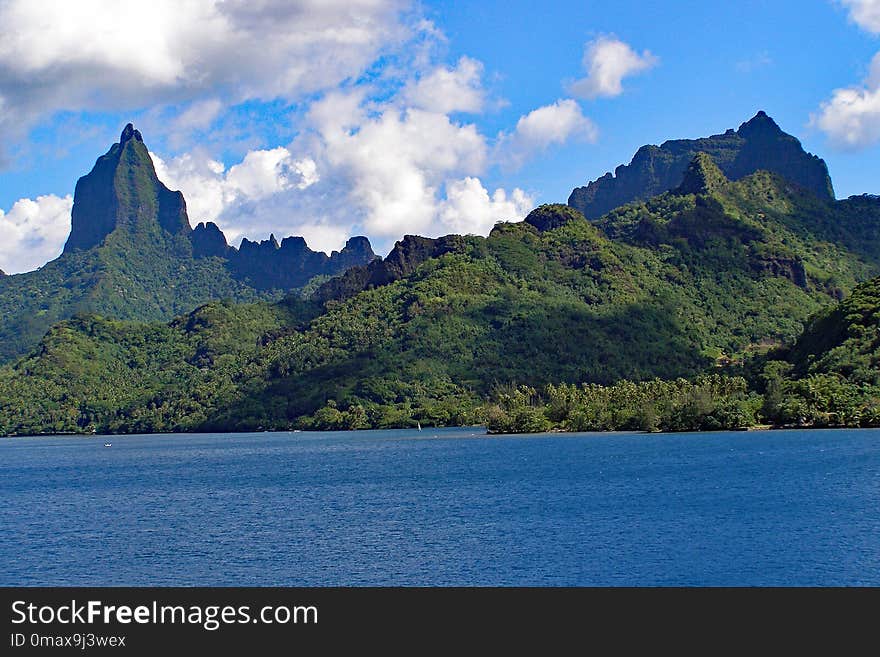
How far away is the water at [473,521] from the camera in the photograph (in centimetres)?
6269

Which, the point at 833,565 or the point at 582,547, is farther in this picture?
the point at 582,547

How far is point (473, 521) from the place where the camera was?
274 feet

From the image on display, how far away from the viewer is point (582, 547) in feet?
228

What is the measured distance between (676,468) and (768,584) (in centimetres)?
6587

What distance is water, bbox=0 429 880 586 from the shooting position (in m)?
62.7
